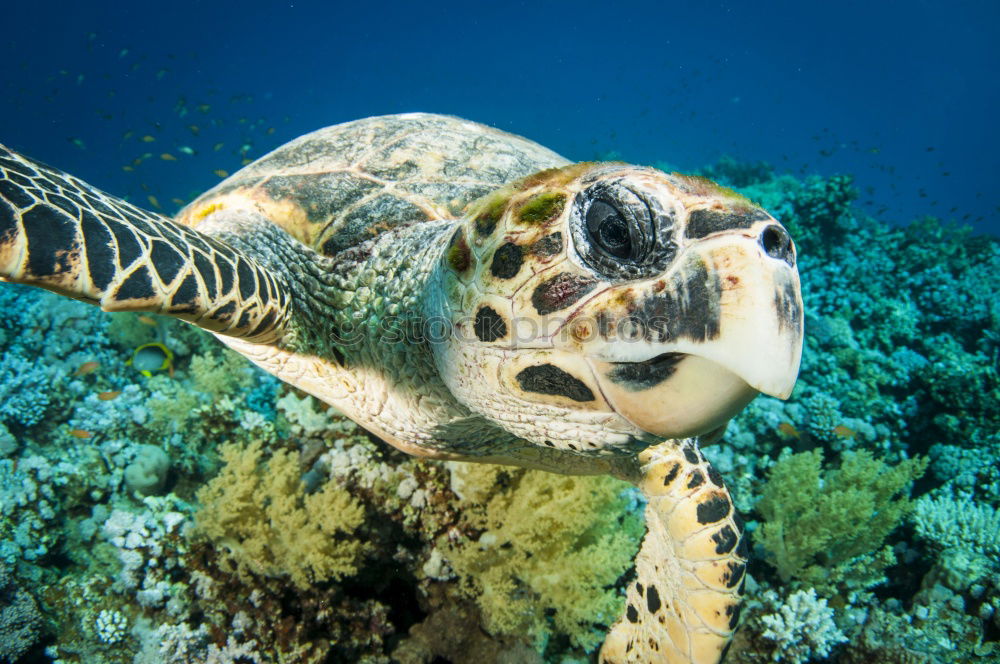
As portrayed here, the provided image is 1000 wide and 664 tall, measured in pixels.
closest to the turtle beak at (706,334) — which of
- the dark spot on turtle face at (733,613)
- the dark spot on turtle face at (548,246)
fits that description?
the dark spot on turtle face at (548,246)

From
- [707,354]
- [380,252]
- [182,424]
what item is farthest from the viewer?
[182,424]

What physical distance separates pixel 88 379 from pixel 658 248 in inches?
232

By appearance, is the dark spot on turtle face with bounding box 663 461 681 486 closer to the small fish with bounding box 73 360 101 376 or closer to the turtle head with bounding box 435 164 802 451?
the turtle head with bounding box 435 164 802 451

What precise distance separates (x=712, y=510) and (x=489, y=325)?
1453 millimetres

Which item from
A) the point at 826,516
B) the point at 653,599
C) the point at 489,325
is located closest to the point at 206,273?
the point at 489,325

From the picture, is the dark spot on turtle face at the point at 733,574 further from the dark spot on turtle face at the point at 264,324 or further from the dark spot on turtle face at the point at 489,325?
the dark spot on turtle face at the point at 264,324

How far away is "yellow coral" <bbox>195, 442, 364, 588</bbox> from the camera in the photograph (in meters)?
2.20

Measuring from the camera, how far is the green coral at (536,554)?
232 cm

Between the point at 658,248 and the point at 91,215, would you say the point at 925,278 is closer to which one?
the point at 658,248

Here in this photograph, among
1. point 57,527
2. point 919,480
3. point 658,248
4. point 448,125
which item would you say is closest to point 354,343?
point 658,248

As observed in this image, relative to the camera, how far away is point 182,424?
3.69 metres

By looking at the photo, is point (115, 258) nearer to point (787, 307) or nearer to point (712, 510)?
point (787, 307)

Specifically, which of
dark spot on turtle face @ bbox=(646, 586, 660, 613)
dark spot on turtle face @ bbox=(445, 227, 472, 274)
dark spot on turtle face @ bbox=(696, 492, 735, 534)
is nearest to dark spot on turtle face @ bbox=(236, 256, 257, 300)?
dark spot on turtle face @ bbox=(445, 227, 472, 274)

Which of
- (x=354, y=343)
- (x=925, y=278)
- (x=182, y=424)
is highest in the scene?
(x=354, y=343)
